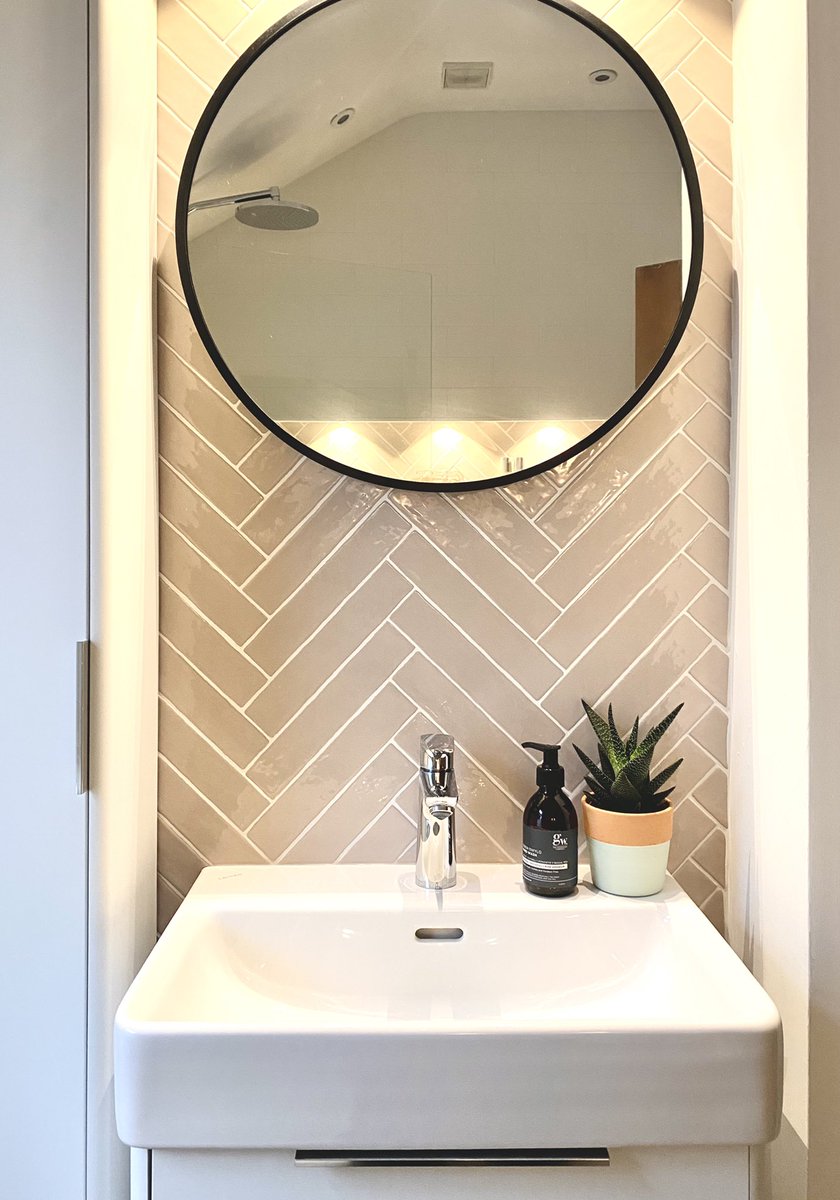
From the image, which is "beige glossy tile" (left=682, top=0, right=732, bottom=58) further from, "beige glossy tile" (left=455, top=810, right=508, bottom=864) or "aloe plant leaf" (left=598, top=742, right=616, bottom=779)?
"beige glossy tile" (left=455, top=810, right=508, bottom=864)

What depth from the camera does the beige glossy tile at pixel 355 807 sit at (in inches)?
47.4

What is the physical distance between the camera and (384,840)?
47.6 inches

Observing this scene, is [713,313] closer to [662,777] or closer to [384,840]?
[662,777]

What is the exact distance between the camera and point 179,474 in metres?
1.20

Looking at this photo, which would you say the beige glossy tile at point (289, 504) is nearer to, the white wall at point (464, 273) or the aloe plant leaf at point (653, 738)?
the white wall at point (464, 273)

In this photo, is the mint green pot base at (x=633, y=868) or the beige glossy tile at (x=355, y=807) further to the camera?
the beige glossy tile at (x=355, y=807)

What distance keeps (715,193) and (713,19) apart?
0.23 m

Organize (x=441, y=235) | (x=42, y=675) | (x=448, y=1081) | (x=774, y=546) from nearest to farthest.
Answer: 1. (x=448, y=1081)
2. (x=42, y=675)
3. (x=774, y=546)
4. (x=441, y=235)

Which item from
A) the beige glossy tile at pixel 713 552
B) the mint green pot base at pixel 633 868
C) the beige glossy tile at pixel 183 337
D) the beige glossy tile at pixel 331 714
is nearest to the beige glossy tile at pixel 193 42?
the beige glossy tile at pixel 183 337

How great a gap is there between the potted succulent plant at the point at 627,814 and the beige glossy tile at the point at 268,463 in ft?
1.66

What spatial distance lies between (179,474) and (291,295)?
0.27 meters

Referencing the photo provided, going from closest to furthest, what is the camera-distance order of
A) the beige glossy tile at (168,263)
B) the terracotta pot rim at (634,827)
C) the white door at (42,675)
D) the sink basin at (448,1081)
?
the sink basin at (448,1081)
the white door at (42,675)
the terracotta pot rim at (634,827)
the beige glossy tile at (168,263)

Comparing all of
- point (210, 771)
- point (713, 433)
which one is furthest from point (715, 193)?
point (210, 771)

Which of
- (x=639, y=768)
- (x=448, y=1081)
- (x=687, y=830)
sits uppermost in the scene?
(x=639, y=768)
